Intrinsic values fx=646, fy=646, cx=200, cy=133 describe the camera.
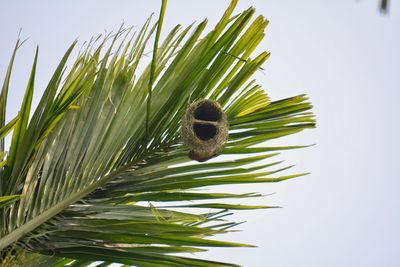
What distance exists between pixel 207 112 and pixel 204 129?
9cm

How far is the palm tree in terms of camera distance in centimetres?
264

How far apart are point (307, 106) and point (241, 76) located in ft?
1.20

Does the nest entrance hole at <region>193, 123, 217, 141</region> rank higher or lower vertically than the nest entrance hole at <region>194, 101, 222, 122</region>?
lower

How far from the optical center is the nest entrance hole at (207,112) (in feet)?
10.2

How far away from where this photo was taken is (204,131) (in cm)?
322

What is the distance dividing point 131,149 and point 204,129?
409mm

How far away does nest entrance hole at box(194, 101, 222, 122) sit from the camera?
3.11 meters

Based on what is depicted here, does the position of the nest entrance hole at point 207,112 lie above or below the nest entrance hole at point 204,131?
above

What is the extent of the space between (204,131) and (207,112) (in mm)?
102

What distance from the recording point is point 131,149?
3008mm

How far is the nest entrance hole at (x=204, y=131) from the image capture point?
10.2ft

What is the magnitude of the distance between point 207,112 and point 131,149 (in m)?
0.43

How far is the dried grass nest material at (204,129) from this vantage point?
3041 millimetres

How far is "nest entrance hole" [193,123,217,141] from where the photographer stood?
3122 millimetres
